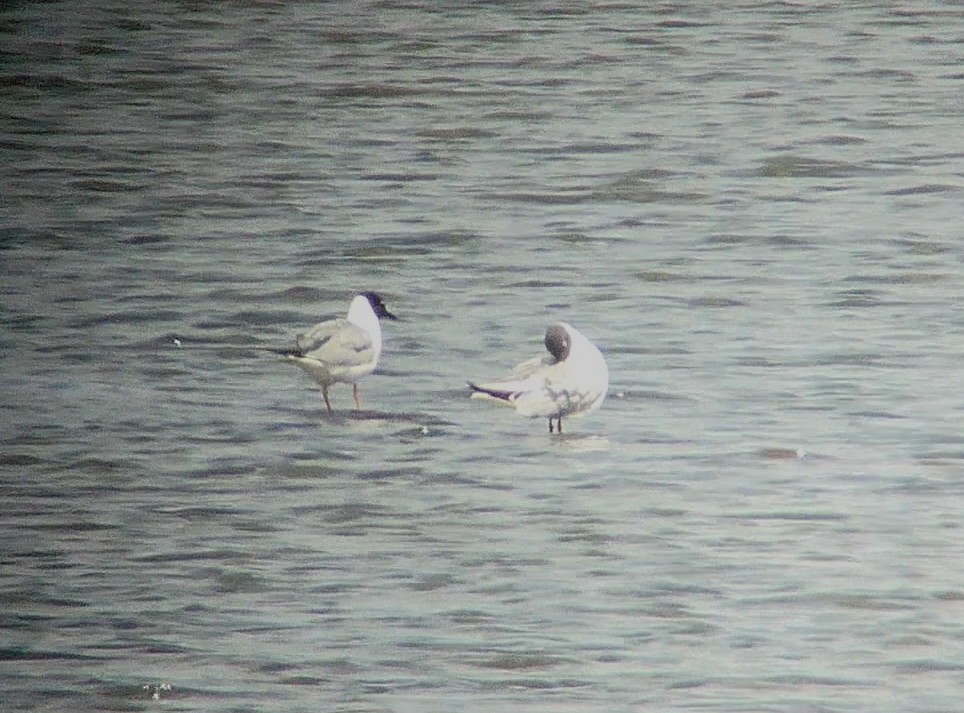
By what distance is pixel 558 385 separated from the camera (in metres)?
7.05

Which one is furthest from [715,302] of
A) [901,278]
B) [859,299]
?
[901,278]

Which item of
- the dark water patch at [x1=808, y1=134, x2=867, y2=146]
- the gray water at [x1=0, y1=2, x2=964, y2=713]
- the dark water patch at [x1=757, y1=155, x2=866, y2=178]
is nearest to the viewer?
the gray water at [x1=0, y1=2, x2=964, y2=713]

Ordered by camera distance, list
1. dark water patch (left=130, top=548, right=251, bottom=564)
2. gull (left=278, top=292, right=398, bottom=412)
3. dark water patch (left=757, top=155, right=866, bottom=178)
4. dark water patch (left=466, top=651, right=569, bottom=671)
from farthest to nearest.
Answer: dark water patch (left=757, top=155, right=866, bottom=178), gull (left=278, top=292, right=398, bottom=412), dark water patch (left=130, top=548, right=251, bottom=564), dark water patch (left=466, top=651, right=569, bottom=671)

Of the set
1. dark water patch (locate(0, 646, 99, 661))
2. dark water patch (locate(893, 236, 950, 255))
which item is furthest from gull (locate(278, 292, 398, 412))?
dark water patch (locate(893, 236, 950, 255))

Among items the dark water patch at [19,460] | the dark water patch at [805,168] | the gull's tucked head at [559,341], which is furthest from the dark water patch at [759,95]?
the dark water patch at [19,460]

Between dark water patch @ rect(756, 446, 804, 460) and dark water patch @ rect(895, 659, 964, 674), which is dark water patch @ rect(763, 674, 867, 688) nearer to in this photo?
dark water patch @ rect(895, 659, 964, 674)

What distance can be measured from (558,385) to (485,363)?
0.82 metres

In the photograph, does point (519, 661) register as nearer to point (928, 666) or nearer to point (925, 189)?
point (928, 666)

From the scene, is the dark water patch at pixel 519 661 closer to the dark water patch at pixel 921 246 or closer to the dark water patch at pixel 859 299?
the dark water patch at pixel 859 299

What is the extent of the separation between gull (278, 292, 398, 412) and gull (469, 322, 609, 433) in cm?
50

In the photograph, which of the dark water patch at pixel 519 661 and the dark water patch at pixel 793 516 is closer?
the dark water patch at pixel 519 661

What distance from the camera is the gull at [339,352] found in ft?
24.3

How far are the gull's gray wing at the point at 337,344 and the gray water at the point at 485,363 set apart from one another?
0.56ft

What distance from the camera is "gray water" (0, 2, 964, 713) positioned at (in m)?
5.14
